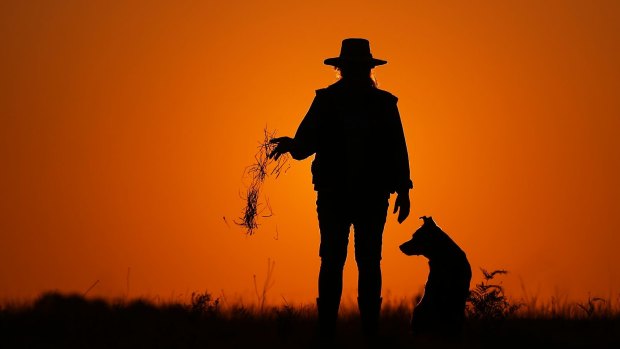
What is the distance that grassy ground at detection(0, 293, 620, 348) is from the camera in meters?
9.39

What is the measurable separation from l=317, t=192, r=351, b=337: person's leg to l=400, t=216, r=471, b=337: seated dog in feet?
3.05

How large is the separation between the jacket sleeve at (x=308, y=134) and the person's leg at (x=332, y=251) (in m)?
0.51

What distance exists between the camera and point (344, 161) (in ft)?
33.7

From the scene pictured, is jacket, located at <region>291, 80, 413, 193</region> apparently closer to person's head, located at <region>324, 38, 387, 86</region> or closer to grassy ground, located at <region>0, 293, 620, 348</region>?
person's head, located at <region>324, 38, 387, 86</region>

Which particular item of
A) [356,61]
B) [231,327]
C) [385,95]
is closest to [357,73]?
[356,61]

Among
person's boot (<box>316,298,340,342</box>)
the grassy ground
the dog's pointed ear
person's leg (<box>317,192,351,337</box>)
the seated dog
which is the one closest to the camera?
the grassy ground

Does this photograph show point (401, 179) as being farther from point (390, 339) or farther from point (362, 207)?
point (390, 339)

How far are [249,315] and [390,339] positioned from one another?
6.23ft

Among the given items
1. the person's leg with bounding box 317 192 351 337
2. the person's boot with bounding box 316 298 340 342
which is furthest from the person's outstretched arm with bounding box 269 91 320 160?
the person's boot with bounding box 316 298 340 342

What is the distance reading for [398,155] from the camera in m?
10.5

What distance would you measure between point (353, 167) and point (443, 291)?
1579 mm

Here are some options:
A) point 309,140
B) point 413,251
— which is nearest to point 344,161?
point 309,140

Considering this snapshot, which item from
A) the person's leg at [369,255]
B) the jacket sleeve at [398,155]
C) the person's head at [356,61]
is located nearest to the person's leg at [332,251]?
the person's leg at [369,255]

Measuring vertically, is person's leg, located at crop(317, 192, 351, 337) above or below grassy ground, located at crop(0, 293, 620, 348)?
above
